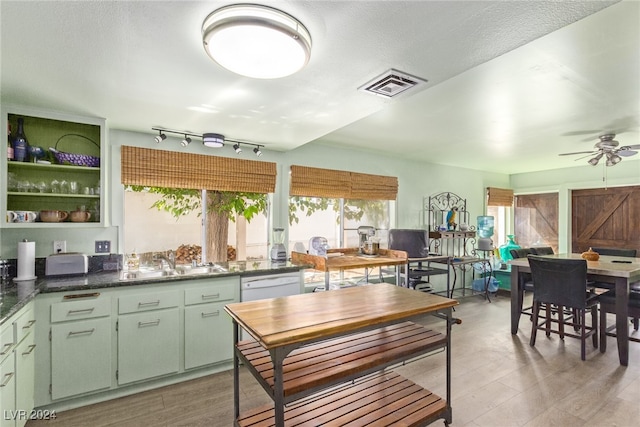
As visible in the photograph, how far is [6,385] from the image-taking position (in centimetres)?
166

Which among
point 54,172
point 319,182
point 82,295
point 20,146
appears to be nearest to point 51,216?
point 54,172

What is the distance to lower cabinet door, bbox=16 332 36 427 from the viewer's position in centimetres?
186

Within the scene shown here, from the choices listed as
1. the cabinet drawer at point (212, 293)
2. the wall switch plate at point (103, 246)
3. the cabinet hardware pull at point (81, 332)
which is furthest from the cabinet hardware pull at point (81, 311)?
the wall switch plate at point (103, 246)

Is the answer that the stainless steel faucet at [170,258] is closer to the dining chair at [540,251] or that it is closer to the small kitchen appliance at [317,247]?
the small kitchen appliance at [317,247]

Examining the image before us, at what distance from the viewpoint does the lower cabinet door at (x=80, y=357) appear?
2.20 m

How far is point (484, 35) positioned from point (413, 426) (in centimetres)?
208

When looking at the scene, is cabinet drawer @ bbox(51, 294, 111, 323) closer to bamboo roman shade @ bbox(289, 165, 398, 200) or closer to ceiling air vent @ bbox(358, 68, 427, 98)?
bamboo roman shade @ bbox(289, 165, 398, 200)

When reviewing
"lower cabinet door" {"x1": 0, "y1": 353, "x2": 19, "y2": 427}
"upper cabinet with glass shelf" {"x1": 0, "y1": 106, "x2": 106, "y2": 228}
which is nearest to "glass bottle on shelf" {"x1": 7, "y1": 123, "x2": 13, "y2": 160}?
"upper cabinet with glass shelf" {"x1": 0, "y1": 106, "x2": 106, "y2": 228}

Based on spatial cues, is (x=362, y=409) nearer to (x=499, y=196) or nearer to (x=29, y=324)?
(x=29, y=324)

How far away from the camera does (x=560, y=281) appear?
3.17m

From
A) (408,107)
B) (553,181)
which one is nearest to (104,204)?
(408,107)

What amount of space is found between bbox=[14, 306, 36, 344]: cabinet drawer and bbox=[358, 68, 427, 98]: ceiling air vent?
262cm

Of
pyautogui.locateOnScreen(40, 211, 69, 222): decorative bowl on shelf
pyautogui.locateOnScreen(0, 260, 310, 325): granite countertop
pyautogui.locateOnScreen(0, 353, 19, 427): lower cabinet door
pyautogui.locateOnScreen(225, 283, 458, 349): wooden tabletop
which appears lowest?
pyautogui.locateOnScreen(0, 353, 19, 427): lower cabinet door

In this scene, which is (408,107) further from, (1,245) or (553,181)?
(553,181)
